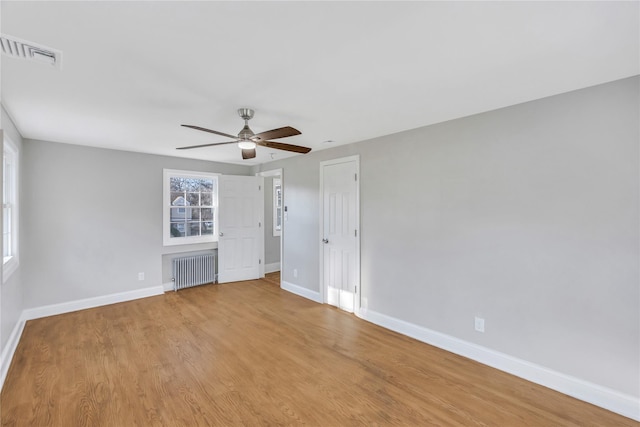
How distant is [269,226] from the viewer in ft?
21.6

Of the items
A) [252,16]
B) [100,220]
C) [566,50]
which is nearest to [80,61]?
[252,16]

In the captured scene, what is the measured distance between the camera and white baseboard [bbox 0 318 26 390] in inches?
97.2

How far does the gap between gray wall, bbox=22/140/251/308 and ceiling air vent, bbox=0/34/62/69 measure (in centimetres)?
291

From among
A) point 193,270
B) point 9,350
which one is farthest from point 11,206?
point 193,270

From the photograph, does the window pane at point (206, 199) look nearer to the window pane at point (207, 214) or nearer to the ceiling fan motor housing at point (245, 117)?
the window pane at point (207, 214)

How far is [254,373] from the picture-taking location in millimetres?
2572

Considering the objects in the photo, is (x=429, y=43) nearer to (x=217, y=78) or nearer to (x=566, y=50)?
(x=566, y=50)

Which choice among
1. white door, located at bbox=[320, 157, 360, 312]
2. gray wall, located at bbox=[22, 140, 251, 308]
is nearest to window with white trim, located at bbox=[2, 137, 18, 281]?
gray wall, located at bbox=[22, 140, 251, 308]

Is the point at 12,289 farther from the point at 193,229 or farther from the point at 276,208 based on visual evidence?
→ the point at 276,208

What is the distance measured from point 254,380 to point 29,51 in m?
2.74

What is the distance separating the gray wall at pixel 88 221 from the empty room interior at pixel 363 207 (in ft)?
0.09

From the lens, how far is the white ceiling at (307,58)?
1372mm

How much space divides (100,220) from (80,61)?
3.27m

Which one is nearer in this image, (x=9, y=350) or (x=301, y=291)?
(x=9, y=350)
